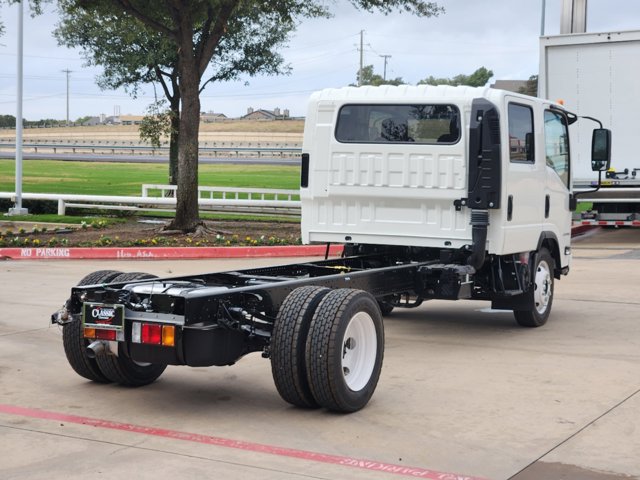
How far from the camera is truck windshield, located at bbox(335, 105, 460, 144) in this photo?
977 centimetres

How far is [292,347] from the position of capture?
674 centimetres

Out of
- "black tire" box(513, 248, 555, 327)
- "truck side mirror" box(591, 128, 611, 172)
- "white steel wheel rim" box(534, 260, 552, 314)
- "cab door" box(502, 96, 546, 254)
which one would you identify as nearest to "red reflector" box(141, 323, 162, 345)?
"cab door" box(502, 96, 546, 254)

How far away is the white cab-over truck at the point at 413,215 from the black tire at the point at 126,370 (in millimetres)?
12

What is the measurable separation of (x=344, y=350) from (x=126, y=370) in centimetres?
177

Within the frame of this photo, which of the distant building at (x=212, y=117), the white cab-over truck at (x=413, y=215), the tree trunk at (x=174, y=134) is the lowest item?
the white cab-over truck at (x=413, y=215)

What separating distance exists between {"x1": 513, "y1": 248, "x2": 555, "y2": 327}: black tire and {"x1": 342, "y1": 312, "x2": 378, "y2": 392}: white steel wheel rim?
12.2ft

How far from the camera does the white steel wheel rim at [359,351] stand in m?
7.19

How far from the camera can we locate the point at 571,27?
814 inches

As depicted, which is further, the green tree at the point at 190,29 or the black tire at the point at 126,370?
the green tree at the point at 190,29

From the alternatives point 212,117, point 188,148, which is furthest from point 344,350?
point 212,117

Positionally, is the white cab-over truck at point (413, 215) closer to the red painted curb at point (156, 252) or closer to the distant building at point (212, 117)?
the red painted curb at point (156, 252)

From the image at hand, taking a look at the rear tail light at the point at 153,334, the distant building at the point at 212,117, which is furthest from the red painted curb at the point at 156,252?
the distant building at the point at 212,117

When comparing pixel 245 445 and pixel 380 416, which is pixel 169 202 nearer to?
pixel 380 416

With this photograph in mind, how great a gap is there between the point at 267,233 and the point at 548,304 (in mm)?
10518
